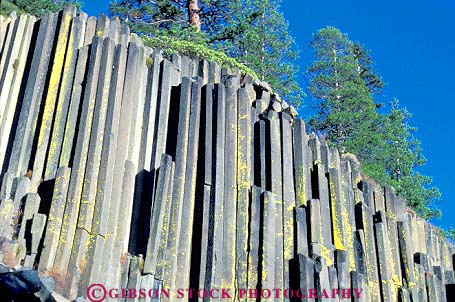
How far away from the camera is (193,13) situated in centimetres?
2712

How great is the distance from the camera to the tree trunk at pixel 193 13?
26.9 meters

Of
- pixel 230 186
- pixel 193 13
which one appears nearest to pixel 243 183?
pixel 230 186

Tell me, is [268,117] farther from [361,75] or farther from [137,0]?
[361,75]

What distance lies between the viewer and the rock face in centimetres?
1112

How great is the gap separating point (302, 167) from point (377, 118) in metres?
19.5

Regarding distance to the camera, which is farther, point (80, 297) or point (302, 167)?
point (302, 167)

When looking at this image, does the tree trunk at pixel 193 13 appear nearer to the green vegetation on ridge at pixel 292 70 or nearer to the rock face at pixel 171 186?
the green vegetation on ridge at pixel 292 70

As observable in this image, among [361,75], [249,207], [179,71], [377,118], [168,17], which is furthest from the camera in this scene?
[361,75]

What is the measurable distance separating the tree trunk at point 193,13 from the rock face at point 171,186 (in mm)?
12531

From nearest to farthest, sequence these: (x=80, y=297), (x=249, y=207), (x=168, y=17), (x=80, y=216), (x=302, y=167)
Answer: (x=80, y=297), (x=80, y=216), (x=249, y=207), (x=302, y=167), (x=168, y=17)

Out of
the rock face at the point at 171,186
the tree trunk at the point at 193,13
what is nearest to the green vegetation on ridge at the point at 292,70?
the tree trunk at the point at 193,13

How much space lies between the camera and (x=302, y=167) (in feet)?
42.6

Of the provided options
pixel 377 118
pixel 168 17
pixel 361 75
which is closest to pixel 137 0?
pixel 168 17

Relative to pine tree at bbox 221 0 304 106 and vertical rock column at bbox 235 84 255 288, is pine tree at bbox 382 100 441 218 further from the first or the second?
vertical rock column at bbox 235 84 255 288
